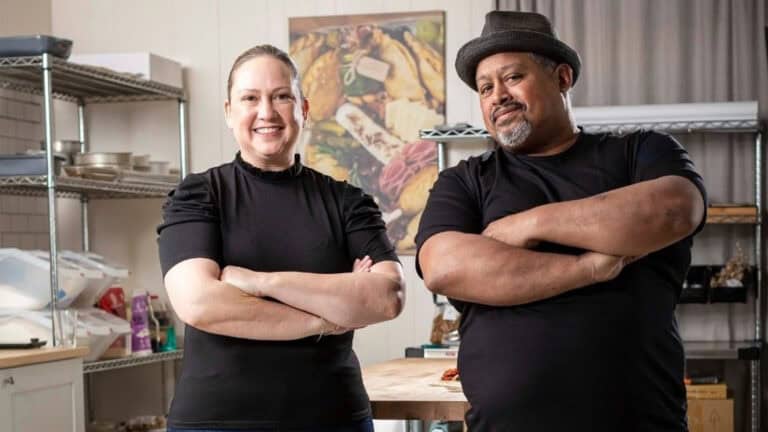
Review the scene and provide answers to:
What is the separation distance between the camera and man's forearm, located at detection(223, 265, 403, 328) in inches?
84.7

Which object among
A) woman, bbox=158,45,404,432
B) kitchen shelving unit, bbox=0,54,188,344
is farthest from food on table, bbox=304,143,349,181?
woman, bbox=158,45,404,432

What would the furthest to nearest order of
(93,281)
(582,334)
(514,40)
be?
1. (93,281)
2. (514,40)
3. (582,334)

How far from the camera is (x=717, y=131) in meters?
4.80

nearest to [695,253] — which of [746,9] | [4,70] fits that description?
[746,9]

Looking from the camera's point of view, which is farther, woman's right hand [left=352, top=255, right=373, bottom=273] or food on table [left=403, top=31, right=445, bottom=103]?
food on table [left=403, top=31, right=445, bottom=103]

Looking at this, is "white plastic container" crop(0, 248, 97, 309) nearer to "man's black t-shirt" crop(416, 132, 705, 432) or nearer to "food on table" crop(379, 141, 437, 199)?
"food on table" crop(379, 141, 437, 199)

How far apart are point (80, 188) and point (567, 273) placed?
3.07 m

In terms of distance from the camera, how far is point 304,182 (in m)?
2.30

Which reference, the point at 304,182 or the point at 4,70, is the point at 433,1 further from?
the point at 304,182

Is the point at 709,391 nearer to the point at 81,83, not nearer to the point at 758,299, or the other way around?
the point at 758,299

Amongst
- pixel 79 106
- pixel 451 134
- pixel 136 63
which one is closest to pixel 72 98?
pixel 79 106

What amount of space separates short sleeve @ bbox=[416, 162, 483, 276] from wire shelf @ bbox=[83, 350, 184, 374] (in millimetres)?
2457

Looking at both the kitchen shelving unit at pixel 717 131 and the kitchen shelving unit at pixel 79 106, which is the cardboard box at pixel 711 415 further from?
the kitchen shelving unit at pixel 79 106

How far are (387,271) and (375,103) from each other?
299 cm
